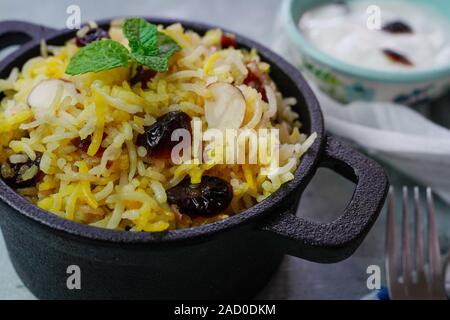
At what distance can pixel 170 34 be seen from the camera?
1.88 metres

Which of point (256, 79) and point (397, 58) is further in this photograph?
point (397, 58)

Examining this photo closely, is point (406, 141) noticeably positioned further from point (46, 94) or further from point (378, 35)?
point (46, 94)

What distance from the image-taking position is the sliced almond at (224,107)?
168 centimetres

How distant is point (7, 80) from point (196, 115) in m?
0.56

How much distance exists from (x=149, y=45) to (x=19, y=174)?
18.3 inches

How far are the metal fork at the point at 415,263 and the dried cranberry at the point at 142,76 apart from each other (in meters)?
0.85

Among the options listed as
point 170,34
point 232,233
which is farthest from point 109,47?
point 232,233

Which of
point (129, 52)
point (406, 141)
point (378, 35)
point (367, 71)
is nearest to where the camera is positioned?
point (129, 52)

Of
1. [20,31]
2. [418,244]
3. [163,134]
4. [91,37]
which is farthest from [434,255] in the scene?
[20,31]

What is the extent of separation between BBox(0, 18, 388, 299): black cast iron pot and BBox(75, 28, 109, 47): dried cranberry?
0.61 feet

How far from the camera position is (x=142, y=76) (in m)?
1.75

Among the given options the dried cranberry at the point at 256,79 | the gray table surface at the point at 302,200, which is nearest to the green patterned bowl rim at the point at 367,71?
the gray table surface at the point at 302,200

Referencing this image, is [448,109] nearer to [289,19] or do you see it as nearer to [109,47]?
[289,19]

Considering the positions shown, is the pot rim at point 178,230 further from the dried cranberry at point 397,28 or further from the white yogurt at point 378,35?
the dried cranberry at point 397,28
